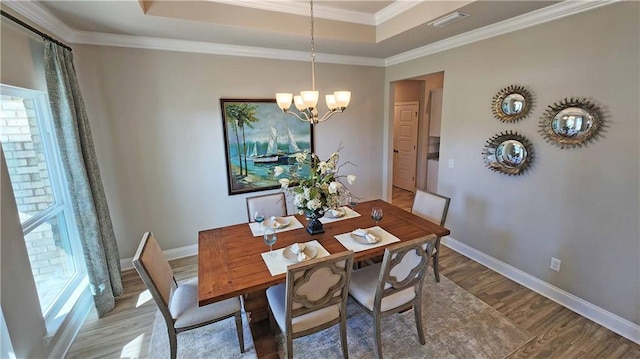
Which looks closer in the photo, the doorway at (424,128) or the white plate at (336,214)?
the white plate at (336,214)

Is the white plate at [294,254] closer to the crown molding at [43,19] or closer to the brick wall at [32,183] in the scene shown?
the brick wall at [32,183]

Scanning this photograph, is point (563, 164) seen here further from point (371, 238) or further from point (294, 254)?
point (294, 254)

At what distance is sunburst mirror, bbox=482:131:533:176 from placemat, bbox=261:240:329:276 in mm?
2149

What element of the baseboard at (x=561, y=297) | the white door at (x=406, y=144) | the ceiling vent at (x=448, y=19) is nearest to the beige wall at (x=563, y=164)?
the baseboard at (x=561, y=297)

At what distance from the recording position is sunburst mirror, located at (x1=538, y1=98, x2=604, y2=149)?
2213 mm

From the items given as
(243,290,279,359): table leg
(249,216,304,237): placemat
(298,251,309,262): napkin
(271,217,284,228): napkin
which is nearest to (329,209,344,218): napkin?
(249,216,304,237): placemat

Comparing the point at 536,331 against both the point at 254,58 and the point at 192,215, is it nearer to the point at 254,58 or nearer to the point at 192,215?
the point at 192,215

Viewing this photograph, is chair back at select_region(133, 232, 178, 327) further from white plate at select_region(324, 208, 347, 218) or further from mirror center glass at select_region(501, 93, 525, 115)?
mirror center glass at select_region(501, 93, 525, 115)

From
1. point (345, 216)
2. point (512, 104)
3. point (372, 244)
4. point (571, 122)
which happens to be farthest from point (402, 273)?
point (512, 104)

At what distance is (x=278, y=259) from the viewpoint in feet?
6.47

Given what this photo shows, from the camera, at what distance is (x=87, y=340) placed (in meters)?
2.22

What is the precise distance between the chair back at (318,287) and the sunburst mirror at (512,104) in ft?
7.57

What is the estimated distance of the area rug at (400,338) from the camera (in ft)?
6.78

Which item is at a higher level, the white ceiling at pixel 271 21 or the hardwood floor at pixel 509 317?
the white ceiling at pixel 271 21
